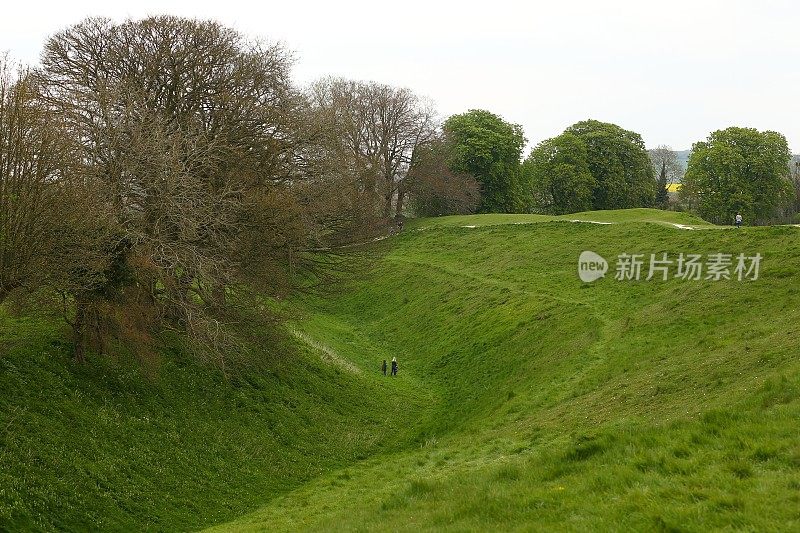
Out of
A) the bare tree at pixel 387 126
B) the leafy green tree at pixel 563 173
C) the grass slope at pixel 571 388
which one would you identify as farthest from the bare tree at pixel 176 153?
the leafy green tree at pixel 563 173

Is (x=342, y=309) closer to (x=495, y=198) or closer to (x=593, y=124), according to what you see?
(x=495, y=198)

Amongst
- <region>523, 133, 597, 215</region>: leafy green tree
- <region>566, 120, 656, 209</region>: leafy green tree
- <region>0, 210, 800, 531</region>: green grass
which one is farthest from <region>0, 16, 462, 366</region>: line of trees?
<region>566, 120, 656, 209</region>: leafy green tree

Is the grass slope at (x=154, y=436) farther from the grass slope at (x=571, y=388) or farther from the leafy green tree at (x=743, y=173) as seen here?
the leafy green tree at (x=743, y=173)

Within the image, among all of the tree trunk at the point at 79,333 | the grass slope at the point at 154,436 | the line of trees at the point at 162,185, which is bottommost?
the grass slope at the point at 154,436

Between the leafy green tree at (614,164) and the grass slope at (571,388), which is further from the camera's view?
the leafy green tree at (614,164)

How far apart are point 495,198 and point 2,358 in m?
60.5

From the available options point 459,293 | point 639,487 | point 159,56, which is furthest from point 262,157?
point 639,487

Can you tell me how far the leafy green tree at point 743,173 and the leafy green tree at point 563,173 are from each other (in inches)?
450

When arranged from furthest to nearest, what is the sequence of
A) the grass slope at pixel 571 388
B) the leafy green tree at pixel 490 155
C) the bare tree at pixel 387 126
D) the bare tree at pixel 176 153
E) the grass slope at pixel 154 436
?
1. the leafy green tree at pixel 490 155
2. the bare tree at pixel 387 126
3. the bare tree at pixel 176 153
4. the grass slope at pixel 154 436
5. the grass slope at pixel 571 388

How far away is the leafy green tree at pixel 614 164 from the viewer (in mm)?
75062

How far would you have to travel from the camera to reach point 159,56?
2327 centimetres

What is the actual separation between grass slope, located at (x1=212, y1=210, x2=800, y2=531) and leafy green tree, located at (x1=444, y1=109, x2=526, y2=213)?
21.8m

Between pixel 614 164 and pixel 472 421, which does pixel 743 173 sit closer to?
pixel 614 164

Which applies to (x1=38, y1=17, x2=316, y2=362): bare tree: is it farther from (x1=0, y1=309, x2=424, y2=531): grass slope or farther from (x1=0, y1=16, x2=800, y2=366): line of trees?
(x1=0, y1=309, x2=424, y2=531): grass slope
